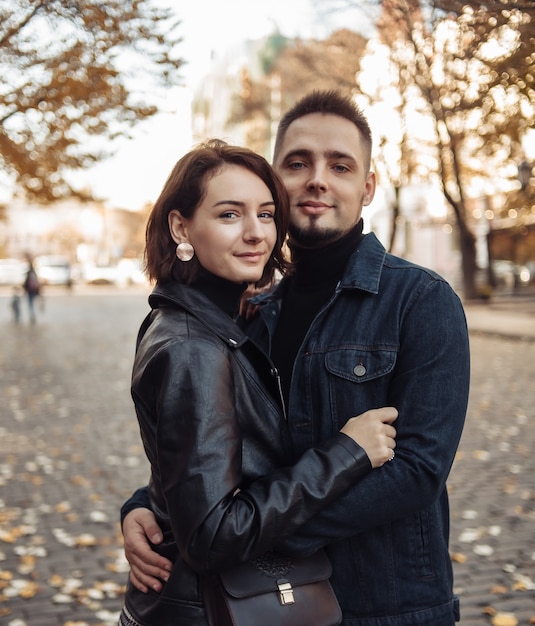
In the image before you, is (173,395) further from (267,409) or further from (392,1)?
(392,1)

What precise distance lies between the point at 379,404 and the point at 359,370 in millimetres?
106

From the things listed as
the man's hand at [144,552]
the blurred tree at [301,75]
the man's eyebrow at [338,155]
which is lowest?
the man's hand at [144,552]

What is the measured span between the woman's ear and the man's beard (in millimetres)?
417

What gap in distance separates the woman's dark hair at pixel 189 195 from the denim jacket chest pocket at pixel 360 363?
1.33 ft

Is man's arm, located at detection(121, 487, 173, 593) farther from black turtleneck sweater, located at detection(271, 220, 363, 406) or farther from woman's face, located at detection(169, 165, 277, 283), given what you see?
woman's face, located at detection(169, 165, 277, 283)

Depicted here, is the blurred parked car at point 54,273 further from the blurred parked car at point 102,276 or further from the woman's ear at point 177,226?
the woman's ear at point 177,226

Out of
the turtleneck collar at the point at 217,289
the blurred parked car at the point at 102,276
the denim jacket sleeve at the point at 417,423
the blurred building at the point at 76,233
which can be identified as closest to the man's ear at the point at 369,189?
the denim jacket sleeve at the point at 417,423

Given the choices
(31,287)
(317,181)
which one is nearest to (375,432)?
(317,181)

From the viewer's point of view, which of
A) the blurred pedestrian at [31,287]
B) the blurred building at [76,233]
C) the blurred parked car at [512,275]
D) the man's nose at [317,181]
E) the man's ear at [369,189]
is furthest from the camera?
the blurred building at [76,233]

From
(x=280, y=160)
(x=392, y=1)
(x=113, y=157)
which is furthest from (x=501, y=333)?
(x=280, y=160)

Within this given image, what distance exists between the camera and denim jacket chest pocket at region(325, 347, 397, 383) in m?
2.06

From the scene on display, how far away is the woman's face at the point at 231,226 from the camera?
204 centimetres

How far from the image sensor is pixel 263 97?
32.5m

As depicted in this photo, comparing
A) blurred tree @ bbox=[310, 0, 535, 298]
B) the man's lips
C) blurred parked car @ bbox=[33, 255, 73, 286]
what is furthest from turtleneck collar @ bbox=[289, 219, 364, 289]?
blurred parked car @ bbox=[33, 255, 73, 286]
